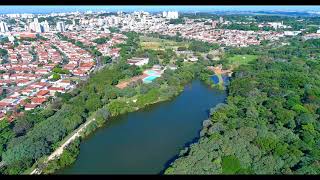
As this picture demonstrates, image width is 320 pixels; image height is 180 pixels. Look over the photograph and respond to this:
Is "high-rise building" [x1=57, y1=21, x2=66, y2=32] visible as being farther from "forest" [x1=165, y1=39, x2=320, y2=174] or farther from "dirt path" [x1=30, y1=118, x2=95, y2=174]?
"dirt path" [x1=30, y1=118, x2=95, y2=174]

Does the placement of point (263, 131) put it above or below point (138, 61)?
above

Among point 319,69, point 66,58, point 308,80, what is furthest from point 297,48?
point 66,58

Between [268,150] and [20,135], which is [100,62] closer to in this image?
[20,135]

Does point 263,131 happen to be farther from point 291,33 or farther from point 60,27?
point 60,27

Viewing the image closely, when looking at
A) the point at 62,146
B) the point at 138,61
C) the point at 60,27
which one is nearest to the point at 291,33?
the point at 138,61

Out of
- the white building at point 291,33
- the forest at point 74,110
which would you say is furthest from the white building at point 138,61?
the white building at point 291,33
